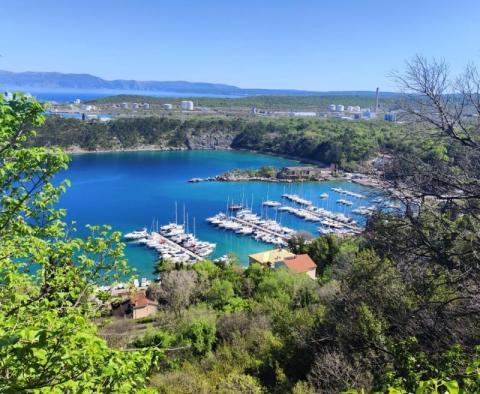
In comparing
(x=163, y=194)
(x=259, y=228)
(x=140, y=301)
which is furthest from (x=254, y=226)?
(x=140, y=301)

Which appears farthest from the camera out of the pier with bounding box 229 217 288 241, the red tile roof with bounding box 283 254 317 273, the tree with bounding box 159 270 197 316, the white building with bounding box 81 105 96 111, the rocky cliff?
the white building with bounding box 81 105 96 111

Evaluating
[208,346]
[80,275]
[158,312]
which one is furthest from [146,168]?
[80,275]

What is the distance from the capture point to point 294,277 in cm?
1420

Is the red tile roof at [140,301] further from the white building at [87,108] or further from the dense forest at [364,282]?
the white building at [87,108]

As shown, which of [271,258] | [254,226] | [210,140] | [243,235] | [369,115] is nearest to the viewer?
[271,258]

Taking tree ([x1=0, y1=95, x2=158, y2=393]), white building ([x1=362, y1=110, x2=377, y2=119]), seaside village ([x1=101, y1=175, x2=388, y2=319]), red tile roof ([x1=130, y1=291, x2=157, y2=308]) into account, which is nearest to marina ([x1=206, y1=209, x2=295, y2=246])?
seaside village ([x1=101, y1=175, x2=388, y2=319])

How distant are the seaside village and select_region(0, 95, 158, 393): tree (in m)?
13.0

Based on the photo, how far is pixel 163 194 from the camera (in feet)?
133

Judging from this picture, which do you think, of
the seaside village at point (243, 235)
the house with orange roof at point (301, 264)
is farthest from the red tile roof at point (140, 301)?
the house with orange roof at point (301, 264)

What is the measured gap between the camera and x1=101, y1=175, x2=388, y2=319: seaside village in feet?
59.1

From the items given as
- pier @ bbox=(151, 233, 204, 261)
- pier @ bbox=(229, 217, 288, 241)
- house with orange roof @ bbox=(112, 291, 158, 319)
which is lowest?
pier @ bbox=(151, 233, 204, 261)

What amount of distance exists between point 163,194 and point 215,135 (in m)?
36.7

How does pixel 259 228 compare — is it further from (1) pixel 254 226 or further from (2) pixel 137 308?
(2) pixel 137 308

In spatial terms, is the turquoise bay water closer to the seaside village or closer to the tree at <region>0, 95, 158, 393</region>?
the seaside village
